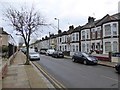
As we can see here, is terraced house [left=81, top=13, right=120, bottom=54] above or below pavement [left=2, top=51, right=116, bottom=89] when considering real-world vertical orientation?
above

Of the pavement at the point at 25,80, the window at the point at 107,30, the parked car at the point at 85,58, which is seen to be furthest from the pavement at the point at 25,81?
the window at the point at 107,30

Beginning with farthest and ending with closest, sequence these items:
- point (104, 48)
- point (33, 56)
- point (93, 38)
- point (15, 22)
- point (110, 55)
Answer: point (93, 38), point (104, 48), point (33, 56), point (110, 55), point (15, 22)

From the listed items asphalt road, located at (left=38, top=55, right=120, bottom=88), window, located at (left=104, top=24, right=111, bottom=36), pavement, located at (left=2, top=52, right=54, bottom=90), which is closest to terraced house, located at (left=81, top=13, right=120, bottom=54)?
window, located at (left=104, top=24, right=111, bottom=36)

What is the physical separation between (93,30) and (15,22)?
24443 millimetres

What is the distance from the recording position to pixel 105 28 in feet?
124

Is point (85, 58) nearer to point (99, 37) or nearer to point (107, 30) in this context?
point (107, 30)

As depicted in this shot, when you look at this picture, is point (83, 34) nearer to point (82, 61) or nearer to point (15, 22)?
point (82, 61)

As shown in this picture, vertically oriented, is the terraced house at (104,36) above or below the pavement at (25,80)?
above

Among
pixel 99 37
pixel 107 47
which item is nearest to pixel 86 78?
pixel 107 47

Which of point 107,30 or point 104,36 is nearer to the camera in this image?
point 107,30

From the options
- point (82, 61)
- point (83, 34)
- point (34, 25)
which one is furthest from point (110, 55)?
point (83, 34)

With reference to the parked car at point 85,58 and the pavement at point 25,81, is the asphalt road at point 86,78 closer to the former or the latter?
the pavement at point 25,81

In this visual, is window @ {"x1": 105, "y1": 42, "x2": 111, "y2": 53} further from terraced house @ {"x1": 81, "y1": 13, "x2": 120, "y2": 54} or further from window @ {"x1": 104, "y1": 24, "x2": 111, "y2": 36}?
window @ {"x1": 104, "y1": 24, "x2": 111, "y2": 36}

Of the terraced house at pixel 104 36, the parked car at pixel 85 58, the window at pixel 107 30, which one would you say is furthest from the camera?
the window at pixel 107 30
